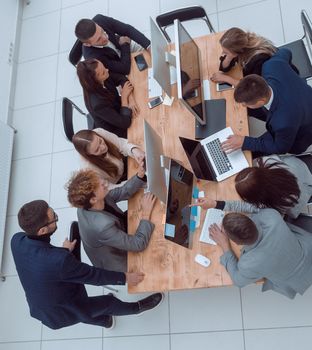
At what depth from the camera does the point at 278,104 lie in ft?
7.47

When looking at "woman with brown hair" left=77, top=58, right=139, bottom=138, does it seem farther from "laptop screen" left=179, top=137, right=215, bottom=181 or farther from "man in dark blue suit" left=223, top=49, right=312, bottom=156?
"man in dark blue suit" left=223, top=49, right=312, bottom=156

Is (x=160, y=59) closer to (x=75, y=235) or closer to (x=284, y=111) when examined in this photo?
(x=284, y=111)

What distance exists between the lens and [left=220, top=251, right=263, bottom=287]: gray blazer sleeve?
200 cm

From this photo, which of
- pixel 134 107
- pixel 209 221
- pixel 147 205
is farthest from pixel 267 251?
pixel 134 107

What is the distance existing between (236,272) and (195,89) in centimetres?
114

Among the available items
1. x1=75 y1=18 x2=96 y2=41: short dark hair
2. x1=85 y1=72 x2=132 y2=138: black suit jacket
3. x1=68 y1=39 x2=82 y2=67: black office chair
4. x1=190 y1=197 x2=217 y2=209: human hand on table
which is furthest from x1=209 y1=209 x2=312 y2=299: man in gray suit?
x1=68 y1=39 x2=82 y2=67: black office chair

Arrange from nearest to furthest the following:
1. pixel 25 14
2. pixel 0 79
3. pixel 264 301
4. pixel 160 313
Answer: pixel 264 301
pixel 160 313
pixel 0 79
pixel 25 14

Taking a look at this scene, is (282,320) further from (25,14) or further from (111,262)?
(25,14)

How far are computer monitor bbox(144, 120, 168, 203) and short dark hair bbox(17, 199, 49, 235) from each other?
637 mm

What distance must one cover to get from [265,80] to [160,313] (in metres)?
1.90

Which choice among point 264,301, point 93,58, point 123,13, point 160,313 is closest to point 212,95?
point 93,58

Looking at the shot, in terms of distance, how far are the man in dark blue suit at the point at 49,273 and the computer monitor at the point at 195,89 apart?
1.04 meters

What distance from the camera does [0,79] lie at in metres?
4.11

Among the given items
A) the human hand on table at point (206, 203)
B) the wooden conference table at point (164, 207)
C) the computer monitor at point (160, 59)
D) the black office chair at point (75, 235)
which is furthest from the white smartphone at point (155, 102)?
the black office chair at point (75, 235)
